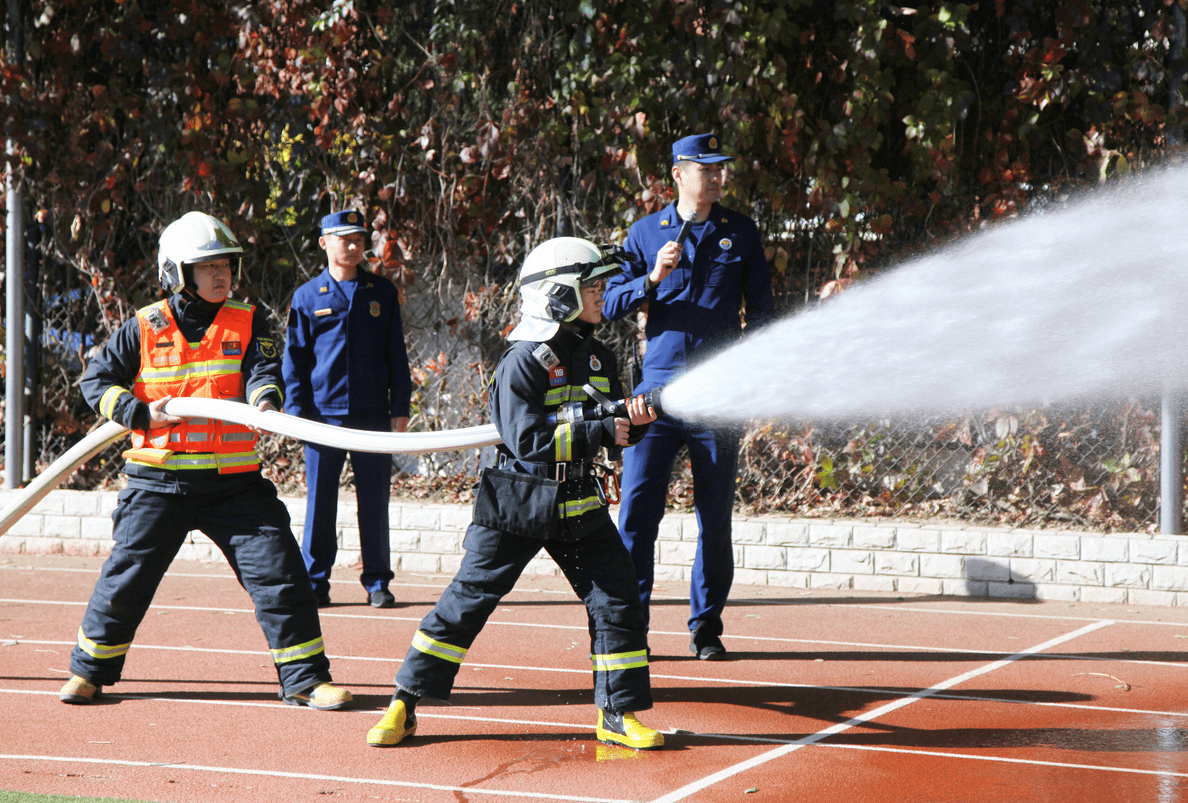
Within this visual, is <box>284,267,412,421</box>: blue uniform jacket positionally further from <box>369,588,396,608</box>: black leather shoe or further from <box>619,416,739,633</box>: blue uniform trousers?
<box>619,416,739,633</box>: blue uniform trousers

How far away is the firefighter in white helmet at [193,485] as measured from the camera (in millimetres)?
5027

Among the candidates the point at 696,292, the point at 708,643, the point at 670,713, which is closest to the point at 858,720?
the point at 670,713

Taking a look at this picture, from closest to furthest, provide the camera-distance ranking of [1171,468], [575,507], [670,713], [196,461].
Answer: [575,507] → [670,713] → [196,461] → [1171,468]

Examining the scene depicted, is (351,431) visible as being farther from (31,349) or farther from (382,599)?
(31,349)

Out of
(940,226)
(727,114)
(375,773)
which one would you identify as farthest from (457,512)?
(375,773)

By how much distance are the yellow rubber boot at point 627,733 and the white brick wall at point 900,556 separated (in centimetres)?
384

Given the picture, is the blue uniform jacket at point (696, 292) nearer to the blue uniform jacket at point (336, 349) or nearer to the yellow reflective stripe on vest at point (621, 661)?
the yellow reflective stripe on vest at point (621, 661)

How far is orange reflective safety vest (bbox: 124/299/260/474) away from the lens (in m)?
5.04

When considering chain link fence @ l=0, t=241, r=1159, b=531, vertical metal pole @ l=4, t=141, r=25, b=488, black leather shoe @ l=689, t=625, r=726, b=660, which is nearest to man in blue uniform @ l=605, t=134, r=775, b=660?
black leather shoe @ l=689, t=625, r=726, b=660

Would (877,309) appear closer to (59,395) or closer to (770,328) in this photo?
(770,328)

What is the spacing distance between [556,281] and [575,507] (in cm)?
84

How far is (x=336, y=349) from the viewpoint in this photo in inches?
282

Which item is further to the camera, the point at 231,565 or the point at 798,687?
the point at 798,687

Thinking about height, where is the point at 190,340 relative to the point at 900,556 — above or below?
above
